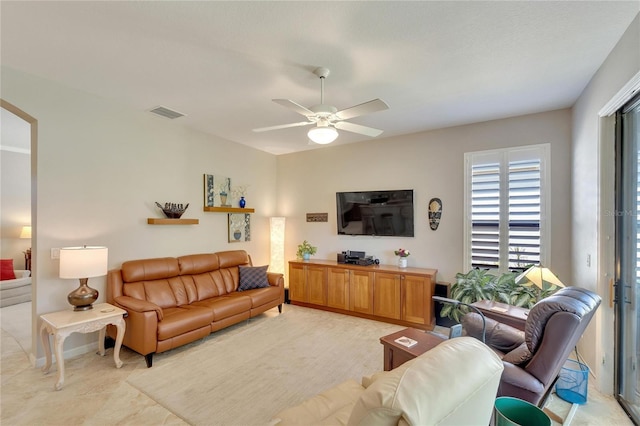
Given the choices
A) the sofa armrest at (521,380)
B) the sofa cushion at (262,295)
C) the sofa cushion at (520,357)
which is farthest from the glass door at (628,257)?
the sofa cushion at (262,295)

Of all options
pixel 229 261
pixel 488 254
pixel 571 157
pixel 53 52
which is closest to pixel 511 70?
pixel 571 157

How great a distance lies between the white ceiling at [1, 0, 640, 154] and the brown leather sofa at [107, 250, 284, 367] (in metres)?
2.15

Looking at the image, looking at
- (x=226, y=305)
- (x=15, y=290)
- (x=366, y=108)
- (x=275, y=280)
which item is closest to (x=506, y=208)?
(x=366, y=108)

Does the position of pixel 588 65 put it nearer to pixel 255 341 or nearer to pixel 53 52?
pixel 255 341

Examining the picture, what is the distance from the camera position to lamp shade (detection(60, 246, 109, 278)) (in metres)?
2.90

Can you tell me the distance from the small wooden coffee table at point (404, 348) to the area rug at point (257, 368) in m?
0.78

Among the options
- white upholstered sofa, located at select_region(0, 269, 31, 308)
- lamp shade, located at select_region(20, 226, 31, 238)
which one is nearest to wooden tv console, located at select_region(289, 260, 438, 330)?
white upholstered sofa, located at select_region(0, 269, 31, 308)

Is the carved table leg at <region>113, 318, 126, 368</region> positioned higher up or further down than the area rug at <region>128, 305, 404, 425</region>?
higher up

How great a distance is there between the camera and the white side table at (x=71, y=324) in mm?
2689

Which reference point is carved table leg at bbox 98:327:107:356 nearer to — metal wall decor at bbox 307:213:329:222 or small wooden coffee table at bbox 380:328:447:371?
small wooden coffee table at bbox 380:328:447:371

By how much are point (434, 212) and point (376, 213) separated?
933mm

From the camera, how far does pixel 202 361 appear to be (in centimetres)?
319

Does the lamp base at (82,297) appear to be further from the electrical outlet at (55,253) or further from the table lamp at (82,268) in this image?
the electrical outlet at (55,253)

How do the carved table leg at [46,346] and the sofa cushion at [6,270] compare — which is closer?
the carved table leg at [46,346]
